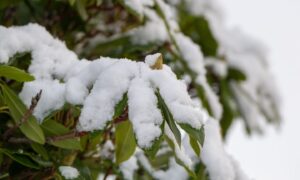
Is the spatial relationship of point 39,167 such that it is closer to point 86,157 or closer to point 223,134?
point 86,157

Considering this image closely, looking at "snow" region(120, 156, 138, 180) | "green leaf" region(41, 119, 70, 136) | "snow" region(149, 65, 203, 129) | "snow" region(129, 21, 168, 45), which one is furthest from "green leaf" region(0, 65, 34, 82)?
"snow" region(129, 21, 168, 45)

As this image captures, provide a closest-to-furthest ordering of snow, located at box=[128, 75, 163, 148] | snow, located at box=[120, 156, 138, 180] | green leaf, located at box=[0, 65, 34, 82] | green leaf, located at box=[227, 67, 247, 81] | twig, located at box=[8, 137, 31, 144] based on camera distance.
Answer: snow, located at box=[128, 75, 163, 148] < green leaf, located at box=[0, 65, 34, 82] < twig, located at box=[8, 137, 31, 144] < snow, located at box=[120, 156, 138, 180] < green leaf, located at box=[227, 67, 247, 81]

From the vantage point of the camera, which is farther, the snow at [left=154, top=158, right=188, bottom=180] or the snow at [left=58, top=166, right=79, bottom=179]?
the snow at [left=154, top=158, right=188, bottom=180]

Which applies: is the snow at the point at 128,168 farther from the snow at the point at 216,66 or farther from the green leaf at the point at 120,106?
the snow at the point at 216,66

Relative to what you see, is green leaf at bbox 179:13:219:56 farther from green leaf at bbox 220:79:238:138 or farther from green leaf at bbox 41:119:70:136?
green leaf at bbox 41:119:70:136

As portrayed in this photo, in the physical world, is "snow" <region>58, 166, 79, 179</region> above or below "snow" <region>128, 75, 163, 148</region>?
below

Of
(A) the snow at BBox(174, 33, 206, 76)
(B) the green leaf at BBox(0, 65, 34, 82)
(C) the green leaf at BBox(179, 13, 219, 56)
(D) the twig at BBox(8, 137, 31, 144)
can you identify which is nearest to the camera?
(B) the green leaf at BBox(0, 65, 34, 82)
